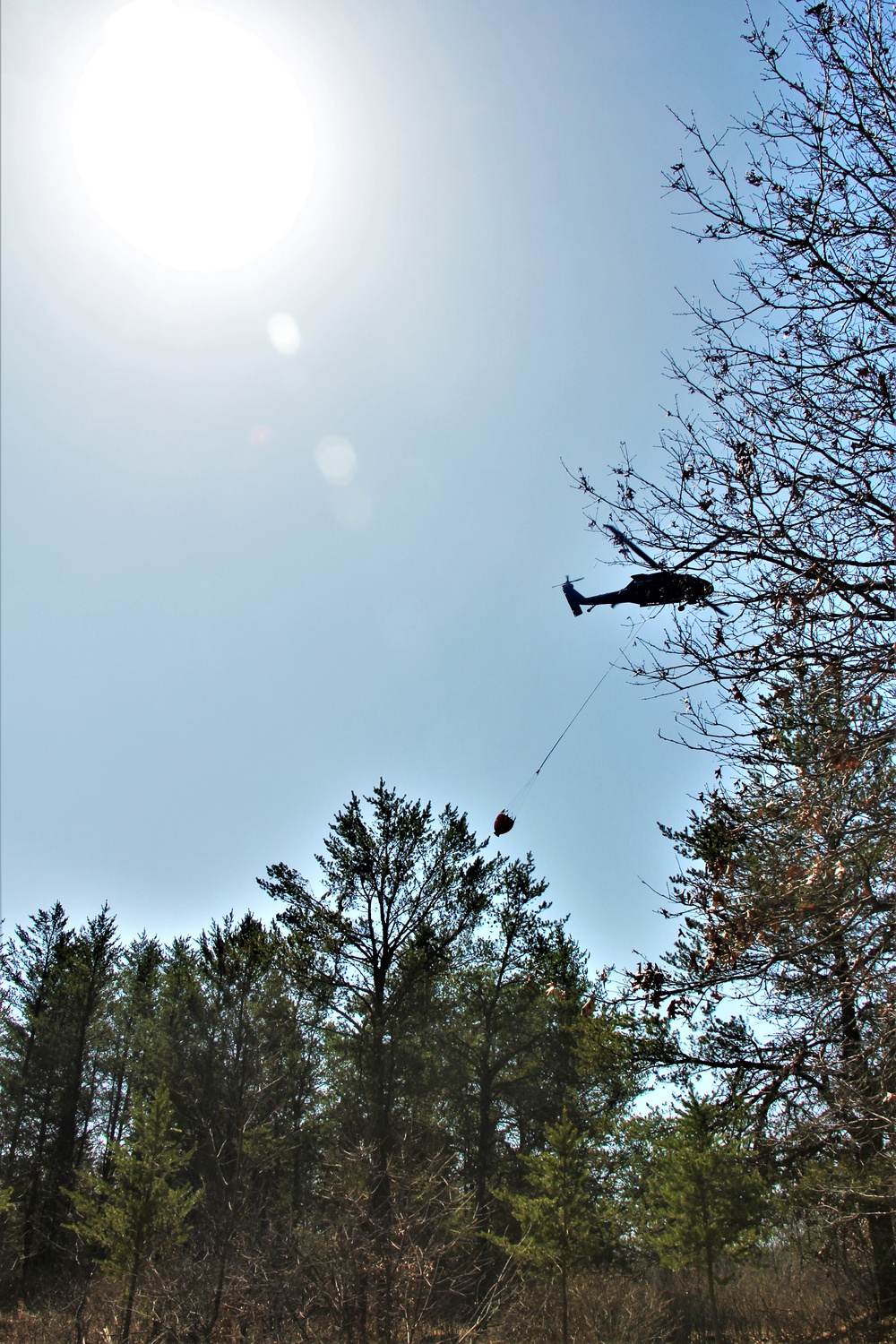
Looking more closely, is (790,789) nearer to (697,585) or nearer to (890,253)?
(697,585)

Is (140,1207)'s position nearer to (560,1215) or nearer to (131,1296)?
(131,1296)

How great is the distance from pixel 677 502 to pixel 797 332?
1.47 m

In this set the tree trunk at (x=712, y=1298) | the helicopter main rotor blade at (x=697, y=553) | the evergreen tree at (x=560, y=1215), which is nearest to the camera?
the helicopter main rotor blade at (x=697, y=553)

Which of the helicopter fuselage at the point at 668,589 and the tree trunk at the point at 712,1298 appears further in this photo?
the tree trunk at the point at 712,1298

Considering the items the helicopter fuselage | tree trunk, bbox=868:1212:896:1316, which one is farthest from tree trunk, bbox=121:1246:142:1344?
the helicopter fuselage

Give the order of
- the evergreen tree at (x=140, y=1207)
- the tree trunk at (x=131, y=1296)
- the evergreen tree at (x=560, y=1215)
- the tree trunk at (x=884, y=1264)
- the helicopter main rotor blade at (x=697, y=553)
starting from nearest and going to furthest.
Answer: the helicopter main rotor blade at (x=697, y=553), the tree trunk at (x=131, y=1296), the tree trunk at (x=884, y=1264), the evergreen tree at (x=140, y=1207), the evergreen tree at (x=560, y=1215)

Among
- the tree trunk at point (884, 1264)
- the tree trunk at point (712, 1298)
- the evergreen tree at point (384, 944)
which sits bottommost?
the tree trunk at point (712, 1298)

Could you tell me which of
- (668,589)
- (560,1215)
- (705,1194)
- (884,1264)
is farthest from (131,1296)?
(668,589)

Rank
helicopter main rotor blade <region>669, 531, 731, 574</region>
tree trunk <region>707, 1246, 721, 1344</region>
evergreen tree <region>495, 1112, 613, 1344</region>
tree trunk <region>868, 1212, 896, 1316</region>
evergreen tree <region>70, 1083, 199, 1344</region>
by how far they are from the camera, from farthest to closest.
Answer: evergreen tree <region>495, 1112, 613, 1344</region> < evergreen tree <region>70, 1083, 199, 1344</region> < tree trunk <region>707, 1246, 721, 1344</region> < tree trunk <region>868, 1212, 896, 1316</region> < helicopter main rotor blade <region>669, 531, 731, 574</region>

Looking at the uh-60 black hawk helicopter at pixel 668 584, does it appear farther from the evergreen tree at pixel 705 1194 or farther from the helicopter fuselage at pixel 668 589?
the evergreen tree at pixel 705 1194

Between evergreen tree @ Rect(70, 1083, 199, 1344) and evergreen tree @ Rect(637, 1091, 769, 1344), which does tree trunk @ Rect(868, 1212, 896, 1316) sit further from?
evergreen tree @ Rect(70, 1083, 199, 1344)

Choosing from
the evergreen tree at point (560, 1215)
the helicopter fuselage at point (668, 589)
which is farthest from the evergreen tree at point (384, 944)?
the helicopter fuselage at point (668, 589)

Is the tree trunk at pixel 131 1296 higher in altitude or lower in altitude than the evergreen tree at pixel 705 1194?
lower

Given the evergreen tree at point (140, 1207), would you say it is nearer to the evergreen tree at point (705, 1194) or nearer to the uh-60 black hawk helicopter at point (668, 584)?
the evergreen tree at point (705, 1194)
